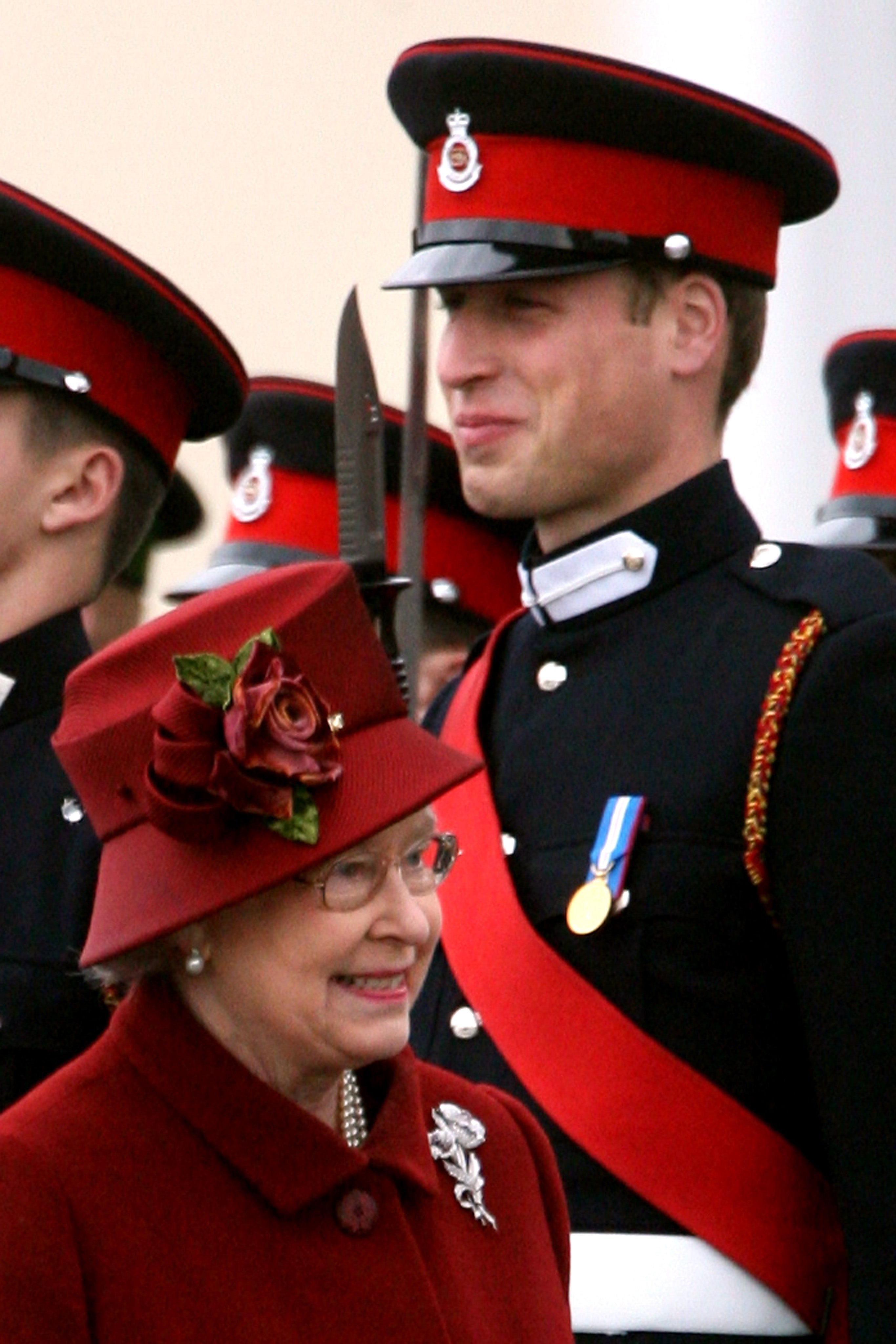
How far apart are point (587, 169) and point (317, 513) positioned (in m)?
2.24

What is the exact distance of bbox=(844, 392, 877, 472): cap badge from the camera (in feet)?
18.0

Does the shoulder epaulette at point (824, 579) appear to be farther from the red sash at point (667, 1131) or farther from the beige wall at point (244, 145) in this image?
the beige wall at point (244, 145)

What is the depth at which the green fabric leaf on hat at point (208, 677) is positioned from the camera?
8.54ft

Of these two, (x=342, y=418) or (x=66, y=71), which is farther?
(x=66, y=71)

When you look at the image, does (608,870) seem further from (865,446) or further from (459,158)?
(865,446)

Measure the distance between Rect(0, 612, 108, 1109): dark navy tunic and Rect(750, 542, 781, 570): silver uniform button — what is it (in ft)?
2.73

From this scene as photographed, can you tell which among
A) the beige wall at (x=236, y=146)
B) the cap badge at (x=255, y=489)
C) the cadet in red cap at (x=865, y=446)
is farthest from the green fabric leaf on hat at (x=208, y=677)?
the beige wall at (x=236, y=146)

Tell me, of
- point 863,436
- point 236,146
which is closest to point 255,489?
point 863,436

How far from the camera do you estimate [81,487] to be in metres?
3.78

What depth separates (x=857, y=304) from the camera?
22.4 ft

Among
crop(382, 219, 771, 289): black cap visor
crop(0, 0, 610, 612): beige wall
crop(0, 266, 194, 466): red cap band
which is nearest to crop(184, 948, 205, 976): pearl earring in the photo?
crop(382, 219, 771, 289): black cap visor

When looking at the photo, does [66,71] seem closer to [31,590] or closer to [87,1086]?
[31,590]

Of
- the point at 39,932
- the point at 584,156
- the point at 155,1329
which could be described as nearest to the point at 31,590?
the point at 39,932

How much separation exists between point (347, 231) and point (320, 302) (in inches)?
7.5
